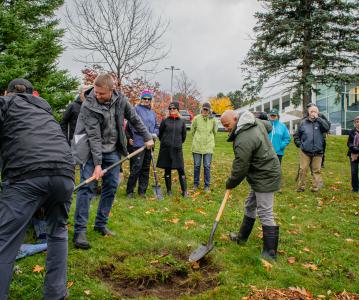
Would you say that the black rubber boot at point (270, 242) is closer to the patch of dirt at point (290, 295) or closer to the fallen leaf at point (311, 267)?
the fallen leaf at point (311, 267)

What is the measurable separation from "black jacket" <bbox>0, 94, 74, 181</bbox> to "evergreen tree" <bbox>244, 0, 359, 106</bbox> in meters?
19.6

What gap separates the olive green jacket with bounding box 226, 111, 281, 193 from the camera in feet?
15.9

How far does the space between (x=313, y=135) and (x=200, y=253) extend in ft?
20.3

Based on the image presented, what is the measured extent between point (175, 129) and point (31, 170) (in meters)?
5.61

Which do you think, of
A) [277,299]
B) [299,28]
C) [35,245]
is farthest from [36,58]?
[299,28]

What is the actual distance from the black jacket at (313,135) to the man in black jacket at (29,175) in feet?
25.1

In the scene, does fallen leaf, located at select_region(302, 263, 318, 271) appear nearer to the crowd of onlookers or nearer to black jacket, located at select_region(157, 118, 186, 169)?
the crowd of onlookers

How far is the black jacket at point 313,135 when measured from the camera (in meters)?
9.69

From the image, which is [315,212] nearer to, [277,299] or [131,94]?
[277,299]

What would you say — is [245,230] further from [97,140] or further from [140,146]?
[140,146]

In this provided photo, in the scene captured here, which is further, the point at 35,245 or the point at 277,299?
the point at 35,245

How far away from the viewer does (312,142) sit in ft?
31.8

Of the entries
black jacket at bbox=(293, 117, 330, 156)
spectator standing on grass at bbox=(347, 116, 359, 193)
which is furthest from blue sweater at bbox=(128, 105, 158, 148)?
spectator standing on grass at bbox=(347, 116, 359, 193)

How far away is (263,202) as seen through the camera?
501 centimetres
